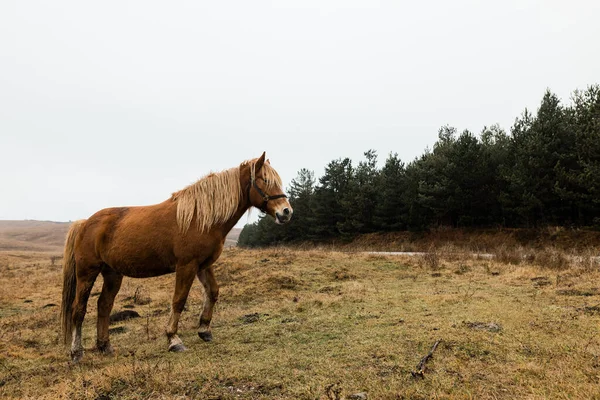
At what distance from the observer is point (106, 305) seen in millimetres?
6402

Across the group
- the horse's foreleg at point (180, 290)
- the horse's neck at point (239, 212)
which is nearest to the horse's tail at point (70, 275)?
the horse's foreleg at point (180, 290)

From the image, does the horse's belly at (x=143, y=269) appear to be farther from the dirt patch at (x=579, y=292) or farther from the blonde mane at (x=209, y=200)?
the dirt patch at (x=579, y=292)

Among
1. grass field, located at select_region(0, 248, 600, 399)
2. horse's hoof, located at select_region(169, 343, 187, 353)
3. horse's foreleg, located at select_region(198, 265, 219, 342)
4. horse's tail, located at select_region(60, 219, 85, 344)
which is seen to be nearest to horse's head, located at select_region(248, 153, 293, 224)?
horse's foreleg, located at select_region(198, 265, 219, 342)

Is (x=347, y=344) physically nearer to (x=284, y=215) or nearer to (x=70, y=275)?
(x=284, y=215)

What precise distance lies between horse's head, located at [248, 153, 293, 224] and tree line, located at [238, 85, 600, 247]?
23.3 m

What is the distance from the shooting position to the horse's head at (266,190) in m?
5.99

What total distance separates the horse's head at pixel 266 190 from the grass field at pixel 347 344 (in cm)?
209

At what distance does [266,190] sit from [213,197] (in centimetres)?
89

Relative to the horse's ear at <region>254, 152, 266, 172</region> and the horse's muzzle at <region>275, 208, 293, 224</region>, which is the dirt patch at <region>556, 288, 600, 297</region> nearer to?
the horse's muzzle at <region>275, 208, 293, 224</region>

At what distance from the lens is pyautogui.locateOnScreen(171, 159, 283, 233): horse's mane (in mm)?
5828

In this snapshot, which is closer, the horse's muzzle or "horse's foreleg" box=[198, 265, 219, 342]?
the horse's muzzle

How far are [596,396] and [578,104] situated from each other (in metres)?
32.0

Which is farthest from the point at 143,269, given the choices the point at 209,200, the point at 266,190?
the point at 266,190

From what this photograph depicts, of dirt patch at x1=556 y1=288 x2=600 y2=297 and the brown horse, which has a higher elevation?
the brown horse
